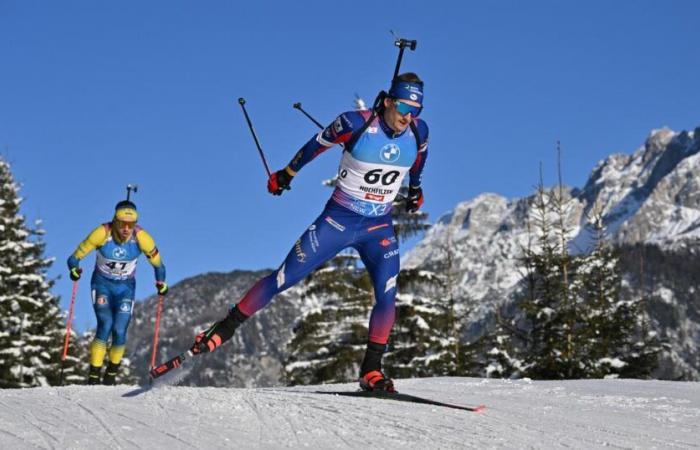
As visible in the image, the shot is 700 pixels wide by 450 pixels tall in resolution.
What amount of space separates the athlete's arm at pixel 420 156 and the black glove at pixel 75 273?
5.26 meters

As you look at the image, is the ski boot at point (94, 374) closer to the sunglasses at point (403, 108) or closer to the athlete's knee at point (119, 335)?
the athlete's knee at point (119, 335)

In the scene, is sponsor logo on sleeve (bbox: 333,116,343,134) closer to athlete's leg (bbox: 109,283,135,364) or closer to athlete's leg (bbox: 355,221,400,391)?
athlete's leg (bbox: 355,221,400,391)

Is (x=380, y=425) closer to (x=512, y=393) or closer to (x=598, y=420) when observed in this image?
(x=598, y=420)

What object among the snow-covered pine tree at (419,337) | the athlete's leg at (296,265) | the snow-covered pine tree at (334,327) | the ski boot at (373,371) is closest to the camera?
the athlete's leg at (296,265)

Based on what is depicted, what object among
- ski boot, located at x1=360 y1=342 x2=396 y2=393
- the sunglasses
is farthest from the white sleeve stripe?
ski boot, located at x1=360 y1=342 x2=396 y2=393

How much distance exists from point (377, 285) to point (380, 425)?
89.4 inches

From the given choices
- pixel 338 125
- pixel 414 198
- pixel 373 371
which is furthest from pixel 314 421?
pixel 414 198

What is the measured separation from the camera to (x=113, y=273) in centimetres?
1137

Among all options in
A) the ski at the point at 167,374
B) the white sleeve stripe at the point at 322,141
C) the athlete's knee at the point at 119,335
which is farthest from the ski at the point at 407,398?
the athlete's knee at the point at 119,335

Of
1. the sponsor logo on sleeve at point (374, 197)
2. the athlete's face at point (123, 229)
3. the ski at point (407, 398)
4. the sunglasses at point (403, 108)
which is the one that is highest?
the sunglasses at point (403, 108)

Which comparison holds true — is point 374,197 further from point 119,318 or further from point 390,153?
point 119,318

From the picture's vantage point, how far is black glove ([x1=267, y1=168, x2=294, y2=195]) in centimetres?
770

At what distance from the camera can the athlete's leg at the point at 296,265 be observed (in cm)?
742

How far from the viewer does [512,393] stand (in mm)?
8070
